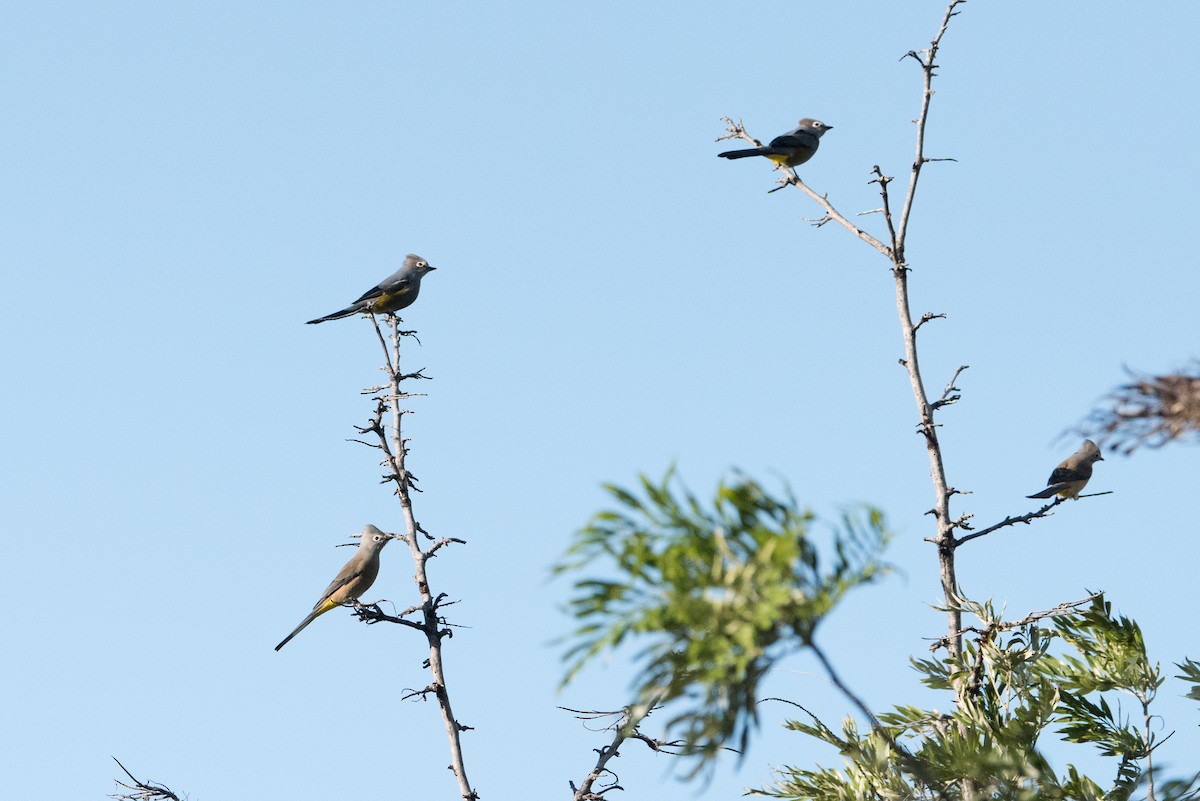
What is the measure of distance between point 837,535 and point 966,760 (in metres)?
2.86

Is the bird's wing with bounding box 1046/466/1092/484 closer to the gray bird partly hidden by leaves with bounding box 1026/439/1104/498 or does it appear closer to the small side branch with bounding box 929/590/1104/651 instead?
the gray bird partly hidden by leaves with bounding box 1026/439/1104/498

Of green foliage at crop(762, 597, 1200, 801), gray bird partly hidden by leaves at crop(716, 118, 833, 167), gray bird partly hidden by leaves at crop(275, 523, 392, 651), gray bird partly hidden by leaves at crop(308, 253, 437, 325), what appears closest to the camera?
green foliage at crop(762, 597, 1200, 801)

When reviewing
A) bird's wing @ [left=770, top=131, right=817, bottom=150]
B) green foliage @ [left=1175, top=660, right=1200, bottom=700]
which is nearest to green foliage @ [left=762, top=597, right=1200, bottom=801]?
green foliage @ [left=1175, top=660, right=1200, bottom=700]

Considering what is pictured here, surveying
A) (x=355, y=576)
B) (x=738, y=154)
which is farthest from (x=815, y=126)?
(x=355, y=576)

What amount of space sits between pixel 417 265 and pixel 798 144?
4.90 m

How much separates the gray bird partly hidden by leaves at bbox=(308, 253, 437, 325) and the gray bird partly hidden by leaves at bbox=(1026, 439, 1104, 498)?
7248 millimetres

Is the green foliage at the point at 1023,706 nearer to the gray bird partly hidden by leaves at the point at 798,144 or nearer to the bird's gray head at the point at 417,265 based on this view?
the gray bird partly hidden by leaves at the point at 798,144

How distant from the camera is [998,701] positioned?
8.87 metres

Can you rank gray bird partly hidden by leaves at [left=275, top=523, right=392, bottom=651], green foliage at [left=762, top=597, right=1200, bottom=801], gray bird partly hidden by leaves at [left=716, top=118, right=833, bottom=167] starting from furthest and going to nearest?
1. gray bird partly hidden by leaves at [left=275, top=523, right=392, bottom=651]
2. gray bird partly hidden by leaves at [left=716, top=118, right=833, bottom=167]
3. green foliage at [left=762, top=597, right=1200, bottom=801]

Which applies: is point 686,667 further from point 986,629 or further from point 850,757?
point 986,629

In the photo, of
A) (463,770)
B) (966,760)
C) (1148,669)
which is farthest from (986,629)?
(463,770)

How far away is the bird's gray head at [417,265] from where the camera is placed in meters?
16.8

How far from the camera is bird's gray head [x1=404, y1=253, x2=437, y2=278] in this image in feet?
55.1

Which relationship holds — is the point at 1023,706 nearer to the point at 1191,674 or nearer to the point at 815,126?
the point at 1191,674
